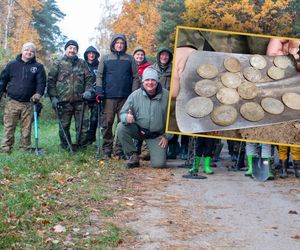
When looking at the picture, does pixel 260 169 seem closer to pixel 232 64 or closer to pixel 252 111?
pixel 252 111

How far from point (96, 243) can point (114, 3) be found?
48.0 meters

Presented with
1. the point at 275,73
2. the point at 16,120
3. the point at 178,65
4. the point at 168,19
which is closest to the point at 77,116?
the point at 16,120

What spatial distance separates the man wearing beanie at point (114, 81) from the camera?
31.1 ft

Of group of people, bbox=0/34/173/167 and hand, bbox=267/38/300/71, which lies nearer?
hand, bbox=267/38/300/71

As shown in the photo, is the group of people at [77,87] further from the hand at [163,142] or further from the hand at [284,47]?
the hand at [284,47]

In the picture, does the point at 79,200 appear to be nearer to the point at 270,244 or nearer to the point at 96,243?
the point at 96,243

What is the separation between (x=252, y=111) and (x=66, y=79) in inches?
183

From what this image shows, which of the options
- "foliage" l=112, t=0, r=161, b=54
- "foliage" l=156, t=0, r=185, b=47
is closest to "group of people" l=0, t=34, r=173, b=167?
"foliage" l=156, t=0, r=185, b=47

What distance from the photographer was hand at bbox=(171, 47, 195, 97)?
6336 millimetres

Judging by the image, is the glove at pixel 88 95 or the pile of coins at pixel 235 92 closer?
the pile of coins at pixel 235 92

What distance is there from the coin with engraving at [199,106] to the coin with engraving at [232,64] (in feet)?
1.40

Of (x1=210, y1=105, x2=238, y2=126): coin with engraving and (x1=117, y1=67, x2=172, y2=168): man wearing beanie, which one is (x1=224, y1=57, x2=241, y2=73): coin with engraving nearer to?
(x1=210, y1=105, x2=238, y2=126): coin with engraving

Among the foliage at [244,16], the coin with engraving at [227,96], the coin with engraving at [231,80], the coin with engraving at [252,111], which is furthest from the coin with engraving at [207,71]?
the foliage at [244,16]

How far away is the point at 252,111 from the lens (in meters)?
5.99
